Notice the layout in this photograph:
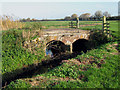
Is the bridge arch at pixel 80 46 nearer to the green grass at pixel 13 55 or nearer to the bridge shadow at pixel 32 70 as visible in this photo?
the bridge shadow at pixel 32 70

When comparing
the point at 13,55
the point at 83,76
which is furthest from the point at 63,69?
the point at 13,55

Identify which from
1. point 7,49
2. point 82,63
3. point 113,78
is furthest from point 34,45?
point 113,78

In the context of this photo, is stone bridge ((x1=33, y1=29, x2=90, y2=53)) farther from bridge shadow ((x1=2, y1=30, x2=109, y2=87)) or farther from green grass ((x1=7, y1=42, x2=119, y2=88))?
green grass ((x1=7, y1=42, x2=119, y2=88))

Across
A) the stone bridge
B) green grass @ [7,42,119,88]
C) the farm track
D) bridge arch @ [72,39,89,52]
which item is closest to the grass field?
green grass @ [7,42,119,88]

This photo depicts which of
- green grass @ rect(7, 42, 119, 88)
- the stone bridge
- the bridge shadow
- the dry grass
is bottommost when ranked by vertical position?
the bridge shadow

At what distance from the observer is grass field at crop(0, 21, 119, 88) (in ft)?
20.8

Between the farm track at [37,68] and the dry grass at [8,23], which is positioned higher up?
the dry grass at [8,23]

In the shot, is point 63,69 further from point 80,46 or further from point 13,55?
point 80,46

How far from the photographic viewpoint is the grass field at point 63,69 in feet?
20.8

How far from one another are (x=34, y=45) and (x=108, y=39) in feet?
27.4

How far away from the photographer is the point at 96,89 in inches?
238

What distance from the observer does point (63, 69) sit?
A: 763cm

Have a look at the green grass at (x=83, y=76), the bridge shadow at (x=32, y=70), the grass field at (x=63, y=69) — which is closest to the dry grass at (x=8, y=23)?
the grass field at (x=63, y=69)

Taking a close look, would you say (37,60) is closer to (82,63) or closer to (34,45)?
(34,45)
